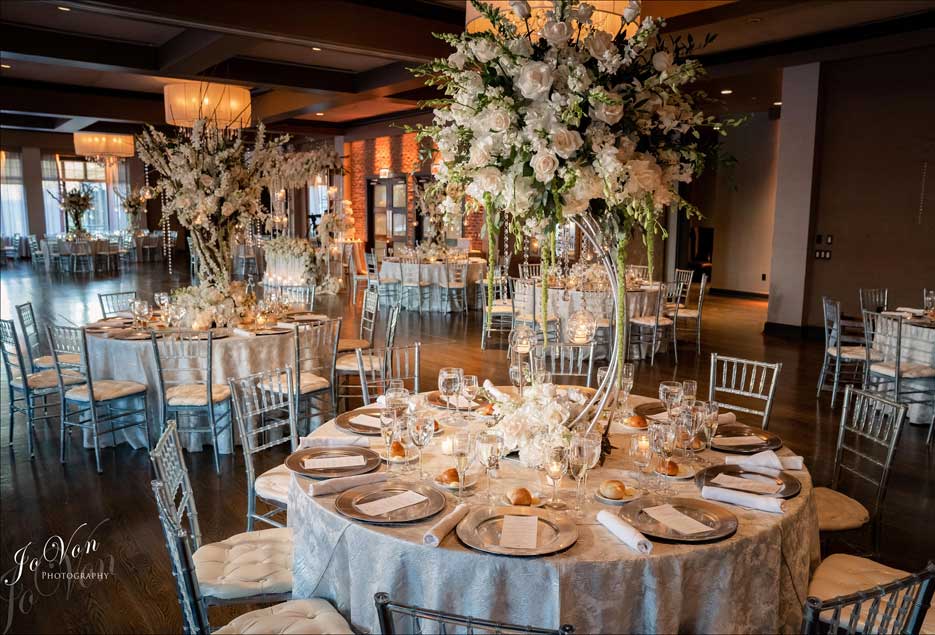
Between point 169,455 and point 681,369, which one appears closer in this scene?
point 169,455

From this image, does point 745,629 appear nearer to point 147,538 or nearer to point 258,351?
point 147,538

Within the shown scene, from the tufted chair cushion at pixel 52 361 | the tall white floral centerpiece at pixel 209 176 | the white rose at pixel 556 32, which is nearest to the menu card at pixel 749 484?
the white rose at pixel 556 32

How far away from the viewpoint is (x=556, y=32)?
2.26 meters

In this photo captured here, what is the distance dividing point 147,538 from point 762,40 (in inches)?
374

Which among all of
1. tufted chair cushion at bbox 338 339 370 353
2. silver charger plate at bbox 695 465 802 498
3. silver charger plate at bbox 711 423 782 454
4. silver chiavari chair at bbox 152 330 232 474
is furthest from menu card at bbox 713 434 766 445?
A: tufted chair cushion at bbox 338 339 370 353

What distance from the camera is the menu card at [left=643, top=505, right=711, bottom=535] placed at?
212 cm

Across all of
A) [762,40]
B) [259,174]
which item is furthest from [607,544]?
[762,40]

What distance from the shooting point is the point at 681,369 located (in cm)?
802

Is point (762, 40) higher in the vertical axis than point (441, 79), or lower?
higher

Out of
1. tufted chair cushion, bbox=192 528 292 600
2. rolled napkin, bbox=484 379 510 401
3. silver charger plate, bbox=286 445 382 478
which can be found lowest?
tufted chair cushion, bbox=192 528 292 600

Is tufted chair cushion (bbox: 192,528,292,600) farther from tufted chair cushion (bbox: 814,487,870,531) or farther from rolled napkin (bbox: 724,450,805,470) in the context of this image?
tufted chair cushion (bbox: 814,487,870,531)

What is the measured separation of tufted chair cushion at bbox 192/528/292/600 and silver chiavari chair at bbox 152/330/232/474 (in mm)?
2182

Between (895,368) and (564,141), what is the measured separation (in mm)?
5018

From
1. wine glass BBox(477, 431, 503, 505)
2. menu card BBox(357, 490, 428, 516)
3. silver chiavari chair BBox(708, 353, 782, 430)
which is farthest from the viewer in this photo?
silver chiavari chair BBox(708, 353, 782, 430)
